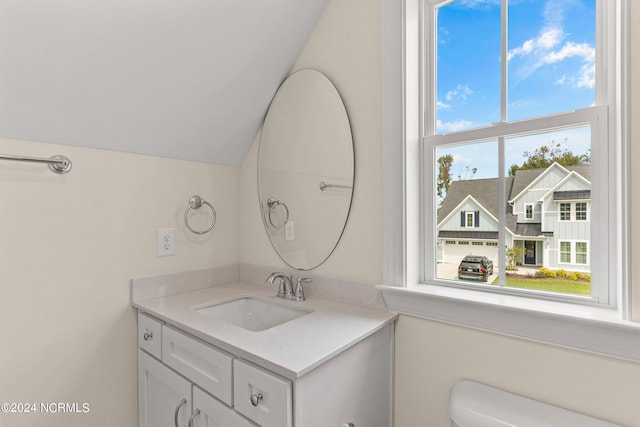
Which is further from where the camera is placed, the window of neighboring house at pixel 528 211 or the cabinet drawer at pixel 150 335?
the cabinet drawer at pixel 150 335

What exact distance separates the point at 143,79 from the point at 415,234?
4.00 feet

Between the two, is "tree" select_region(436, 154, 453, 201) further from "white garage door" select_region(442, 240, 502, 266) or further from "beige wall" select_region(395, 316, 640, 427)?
"beige wall" select_region(395, 316, 640, 427)

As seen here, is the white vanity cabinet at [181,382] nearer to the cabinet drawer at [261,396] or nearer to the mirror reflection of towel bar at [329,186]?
the cabinet drawer at [261,396]

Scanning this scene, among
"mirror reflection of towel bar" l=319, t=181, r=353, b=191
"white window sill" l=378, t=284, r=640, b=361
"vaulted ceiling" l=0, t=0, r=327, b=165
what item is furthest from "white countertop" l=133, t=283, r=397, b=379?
"vaulted ceiling" l=0, t=0, r=327, b=165

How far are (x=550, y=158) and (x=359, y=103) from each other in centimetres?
70

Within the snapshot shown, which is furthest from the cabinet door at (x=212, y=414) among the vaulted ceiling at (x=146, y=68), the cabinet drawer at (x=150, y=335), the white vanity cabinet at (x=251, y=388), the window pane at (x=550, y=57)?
the window pane at (x=550, y=57)

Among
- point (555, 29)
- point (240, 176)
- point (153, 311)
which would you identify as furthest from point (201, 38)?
point (555, 29)

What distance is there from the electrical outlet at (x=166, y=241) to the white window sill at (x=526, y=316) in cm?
99

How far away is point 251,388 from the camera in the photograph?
87cm

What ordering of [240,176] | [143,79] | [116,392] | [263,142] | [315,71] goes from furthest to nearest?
[240,176] < [263,142] < [315,71] < [116,392] < [143,79]

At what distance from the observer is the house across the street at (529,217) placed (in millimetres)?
949

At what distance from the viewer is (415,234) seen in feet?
4.00

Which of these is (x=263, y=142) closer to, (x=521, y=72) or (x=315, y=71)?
(x=315, y=71)

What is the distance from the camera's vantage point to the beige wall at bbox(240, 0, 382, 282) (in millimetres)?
1241
